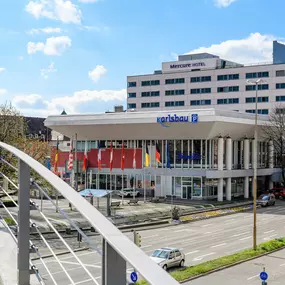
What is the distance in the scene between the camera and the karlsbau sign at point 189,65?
83.0 m

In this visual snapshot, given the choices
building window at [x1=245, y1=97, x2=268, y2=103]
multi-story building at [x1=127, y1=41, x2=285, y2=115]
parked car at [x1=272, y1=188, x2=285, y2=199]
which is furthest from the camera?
building window at [x1=245, y1=97, x2=268, y2=103]

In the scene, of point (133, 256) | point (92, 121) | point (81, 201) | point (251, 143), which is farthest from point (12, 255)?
point (251, 143)

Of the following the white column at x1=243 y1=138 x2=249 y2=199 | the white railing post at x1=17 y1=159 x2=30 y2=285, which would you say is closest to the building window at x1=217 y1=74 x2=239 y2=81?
the white column at x1=243 y1=138 x2=249 y2=199

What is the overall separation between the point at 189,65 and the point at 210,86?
530cm

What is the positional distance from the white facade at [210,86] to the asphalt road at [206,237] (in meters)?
36.5

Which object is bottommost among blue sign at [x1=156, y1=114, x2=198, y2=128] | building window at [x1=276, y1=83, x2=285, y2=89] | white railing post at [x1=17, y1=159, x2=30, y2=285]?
white railing post at [x1=17, y1=159, x2=30, y2=285]

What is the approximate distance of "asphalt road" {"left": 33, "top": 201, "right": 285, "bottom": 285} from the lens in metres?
23.6

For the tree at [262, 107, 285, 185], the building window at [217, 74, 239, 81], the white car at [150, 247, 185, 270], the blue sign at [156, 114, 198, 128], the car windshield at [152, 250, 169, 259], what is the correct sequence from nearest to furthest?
the white car at [150, 247, 185, 270]
the car windshield at [152, 250, 169, 259]
the blue sign at [156, 114, 198, 128]
the tree at [262, 107, 285, 185]
the building window at [217, 74, 239, 81]

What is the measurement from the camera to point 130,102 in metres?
89.1

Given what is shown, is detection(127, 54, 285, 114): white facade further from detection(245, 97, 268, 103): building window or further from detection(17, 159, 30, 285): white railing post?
detection(17, 159, 30, 285): white railing post

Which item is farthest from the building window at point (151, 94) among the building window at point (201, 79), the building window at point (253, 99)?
the building window at point (253, 99)

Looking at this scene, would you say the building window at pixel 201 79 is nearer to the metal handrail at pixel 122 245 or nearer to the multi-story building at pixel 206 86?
the multi-story building at pixel 206 86

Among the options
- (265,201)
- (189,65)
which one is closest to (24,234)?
(265,201)

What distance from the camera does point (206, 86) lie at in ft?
271
